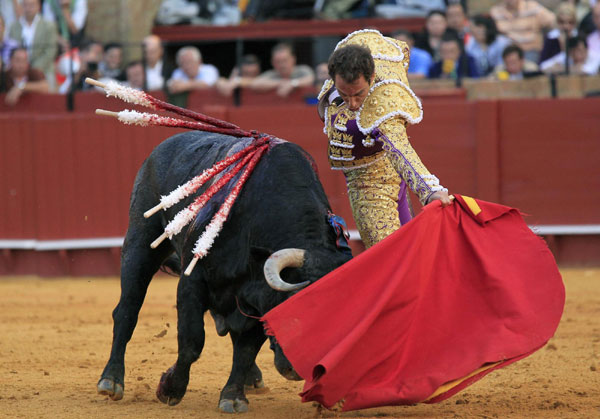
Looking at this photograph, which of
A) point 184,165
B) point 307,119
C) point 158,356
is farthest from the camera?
point 307,119

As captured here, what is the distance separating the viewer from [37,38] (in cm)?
910

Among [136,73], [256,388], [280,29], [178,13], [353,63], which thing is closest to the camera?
[353,63]

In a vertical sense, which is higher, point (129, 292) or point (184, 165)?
point (184, 165)

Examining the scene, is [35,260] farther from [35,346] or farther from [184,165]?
[184,165]

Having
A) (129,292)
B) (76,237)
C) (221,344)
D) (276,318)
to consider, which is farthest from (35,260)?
(276,318)

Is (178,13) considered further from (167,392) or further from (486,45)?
(167,392)

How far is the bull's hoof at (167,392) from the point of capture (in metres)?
4.08

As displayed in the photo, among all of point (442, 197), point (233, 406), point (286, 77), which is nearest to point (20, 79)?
point (286, 77)

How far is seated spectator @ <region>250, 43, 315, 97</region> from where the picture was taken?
8.33m

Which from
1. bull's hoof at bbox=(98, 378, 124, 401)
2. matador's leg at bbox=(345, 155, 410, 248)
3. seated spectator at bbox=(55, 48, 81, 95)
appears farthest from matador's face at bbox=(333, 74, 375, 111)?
seated spectator at bbox=(55, 48, 81, 95)

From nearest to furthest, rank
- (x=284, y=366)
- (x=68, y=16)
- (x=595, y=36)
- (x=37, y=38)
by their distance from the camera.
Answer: (x=284, y=366), (x=595, y=36), (x=37, y=38), (x=68, y=16)

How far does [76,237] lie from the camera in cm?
834

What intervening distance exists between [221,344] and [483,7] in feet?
16.7

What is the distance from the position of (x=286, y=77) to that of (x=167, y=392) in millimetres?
4702
